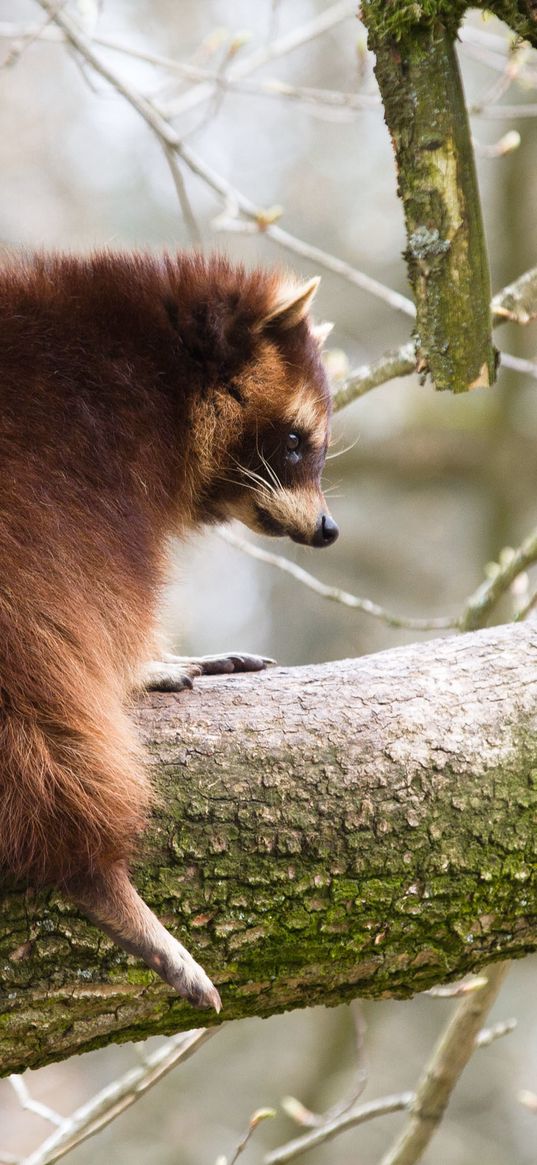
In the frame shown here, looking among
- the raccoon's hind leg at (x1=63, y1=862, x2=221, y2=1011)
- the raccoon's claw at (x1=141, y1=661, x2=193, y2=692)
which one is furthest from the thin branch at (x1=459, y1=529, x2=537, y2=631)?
the raccoon's hind leg at (x1=63, y1=862, x2=221, y2=1011)

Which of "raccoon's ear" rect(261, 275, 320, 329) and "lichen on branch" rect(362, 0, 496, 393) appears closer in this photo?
"lichen on branch" rect(362, 0, 496, 393)

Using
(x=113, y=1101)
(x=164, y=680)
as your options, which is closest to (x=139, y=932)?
(x=164, y=680)

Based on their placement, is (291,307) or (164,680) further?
(291,307)

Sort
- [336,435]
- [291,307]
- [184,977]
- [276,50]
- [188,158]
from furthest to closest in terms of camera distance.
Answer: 1. [336,435]
2. [276,50]
3. [188,158]
4. [291,307]
5. [184,977]

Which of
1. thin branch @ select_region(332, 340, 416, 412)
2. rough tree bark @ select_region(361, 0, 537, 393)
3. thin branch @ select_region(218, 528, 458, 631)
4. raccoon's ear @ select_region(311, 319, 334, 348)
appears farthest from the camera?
thin branch @ select_region(218, 528, 458, 631)

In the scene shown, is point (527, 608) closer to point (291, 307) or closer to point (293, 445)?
point (293, 445)

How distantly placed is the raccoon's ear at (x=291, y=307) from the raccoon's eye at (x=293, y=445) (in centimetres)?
24

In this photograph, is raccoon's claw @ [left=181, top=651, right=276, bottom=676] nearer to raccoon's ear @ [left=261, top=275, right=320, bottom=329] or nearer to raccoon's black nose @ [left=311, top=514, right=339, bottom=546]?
raccoon's black nose @ [left=311, top=514, right=339, bottom=546]

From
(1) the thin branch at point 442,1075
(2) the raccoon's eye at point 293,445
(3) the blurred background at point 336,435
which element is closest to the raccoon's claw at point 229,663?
(2) the raccoon's eye at point 293,445

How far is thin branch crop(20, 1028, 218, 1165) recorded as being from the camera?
240cm

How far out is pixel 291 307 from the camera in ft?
7.93

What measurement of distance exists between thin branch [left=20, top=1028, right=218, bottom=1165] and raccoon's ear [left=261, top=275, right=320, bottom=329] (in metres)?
1.54

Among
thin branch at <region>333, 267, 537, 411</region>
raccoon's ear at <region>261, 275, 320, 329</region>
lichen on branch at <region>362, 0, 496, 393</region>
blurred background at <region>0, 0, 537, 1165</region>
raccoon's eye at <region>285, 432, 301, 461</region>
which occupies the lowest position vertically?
blurred background at <region>0, 0, 537, 1165</region>

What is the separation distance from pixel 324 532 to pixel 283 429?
0.26m
